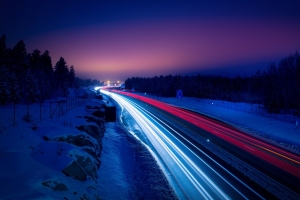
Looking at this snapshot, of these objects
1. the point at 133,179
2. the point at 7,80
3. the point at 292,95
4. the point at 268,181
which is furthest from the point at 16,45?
the point at 292,95

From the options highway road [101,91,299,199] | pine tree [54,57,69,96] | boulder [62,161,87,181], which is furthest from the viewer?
pine tree [54,57,69,96]

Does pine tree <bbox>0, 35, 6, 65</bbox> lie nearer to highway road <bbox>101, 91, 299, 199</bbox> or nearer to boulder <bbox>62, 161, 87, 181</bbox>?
highway road <bbox>101, 91, 299, 199</bbox>

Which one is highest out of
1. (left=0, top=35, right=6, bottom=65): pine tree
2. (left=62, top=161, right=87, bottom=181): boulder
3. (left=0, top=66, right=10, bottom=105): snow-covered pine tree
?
(left=0, top=35, right=6, bottom=65): pine tree

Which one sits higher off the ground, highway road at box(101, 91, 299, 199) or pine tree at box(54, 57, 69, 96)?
pine tree at box(54, 57, 69, 96)

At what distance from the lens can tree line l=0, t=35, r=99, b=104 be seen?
38900 mm

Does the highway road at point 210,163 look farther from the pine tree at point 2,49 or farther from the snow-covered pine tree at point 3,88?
the pine tree at point 2,49

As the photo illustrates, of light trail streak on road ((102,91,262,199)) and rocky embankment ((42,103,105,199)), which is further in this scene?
light trail streak on road ((102,91,262,199))

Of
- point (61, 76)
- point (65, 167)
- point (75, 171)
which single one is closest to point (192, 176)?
point (75, 171)

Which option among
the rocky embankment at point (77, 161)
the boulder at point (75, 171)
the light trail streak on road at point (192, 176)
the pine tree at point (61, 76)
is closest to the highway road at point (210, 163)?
the light trail streak on road at point (192, 176)

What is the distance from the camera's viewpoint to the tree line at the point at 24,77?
3890 cm

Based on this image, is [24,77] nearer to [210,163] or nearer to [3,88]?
[3,88]

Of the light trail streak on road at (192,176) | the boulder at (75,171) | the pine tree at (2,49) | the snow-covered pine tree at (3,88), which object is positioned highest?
the pine tree at (2,49)

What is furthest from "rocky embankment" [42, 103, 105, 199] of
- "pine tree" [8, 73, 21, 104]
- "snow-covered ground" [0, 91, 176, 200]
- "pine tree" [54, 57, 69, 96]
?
"pine tree" [54, 57, 69, 96]

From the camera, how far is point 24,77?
164 ft
